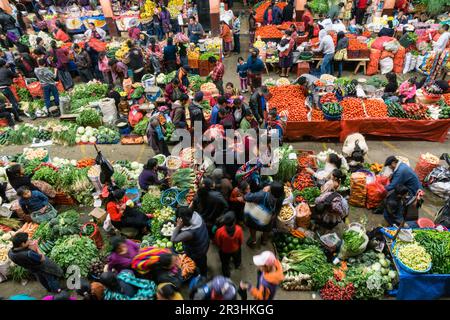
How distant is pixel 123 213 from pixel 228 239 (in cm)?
205

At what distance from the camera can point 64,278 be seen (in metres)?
5.80

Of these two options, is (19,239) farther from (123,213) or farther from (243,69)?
(243,69)

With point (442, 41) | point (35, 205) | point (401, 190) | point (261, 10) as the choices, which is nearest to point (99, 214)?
point (35, 205)

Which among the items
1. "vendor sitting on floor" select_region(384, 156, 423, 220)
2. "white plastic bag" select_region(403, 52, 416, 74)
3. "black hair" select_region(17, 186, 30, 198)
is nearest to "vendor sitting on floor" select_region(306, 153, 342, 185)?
"vendor sitting on floor" select_region(384, 156, 423, 220)

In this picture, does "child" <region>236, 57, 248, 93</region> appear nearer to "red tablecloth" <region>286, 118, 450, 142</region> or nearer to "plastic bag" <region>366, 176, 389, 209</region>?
"red tablecloth" <region>286, 118, 450, 142</region>

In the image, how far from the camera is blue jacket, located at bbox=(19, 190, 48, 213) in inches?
240

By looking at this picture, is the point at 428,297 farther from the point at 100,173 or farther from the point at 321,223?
the point at 100,173

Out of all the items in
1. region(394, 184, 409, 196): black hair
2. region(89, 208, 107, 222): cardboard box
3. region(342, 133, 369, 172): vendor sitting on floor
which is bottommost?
region(89, 208, 107, 222): cardboard box

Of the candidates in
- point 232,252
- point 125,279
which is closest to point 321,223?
point 232,252

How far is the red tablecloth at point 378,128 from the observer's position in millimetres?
8297

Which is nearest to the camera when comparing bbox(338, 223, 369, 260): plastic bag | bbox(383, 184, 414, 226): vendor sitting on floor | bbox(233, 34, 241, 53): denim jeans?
bbox(338, 223, 369, 260): plastic bag

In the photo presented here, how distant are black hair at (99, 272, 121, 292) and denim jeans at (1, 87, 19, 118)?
330 inches

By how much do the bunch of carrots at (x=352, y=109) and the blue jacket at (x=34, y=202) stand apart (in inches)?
280

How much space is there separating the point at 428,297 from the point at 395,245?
95 cm
